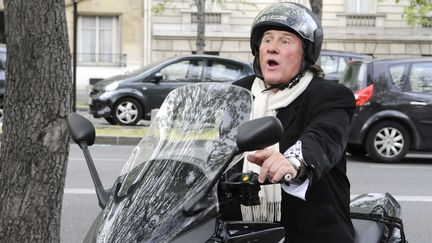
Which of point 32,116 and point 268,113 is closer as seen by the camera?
point 268,113

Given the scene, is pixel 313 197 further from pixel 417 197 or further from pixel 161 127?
pixel 417 197

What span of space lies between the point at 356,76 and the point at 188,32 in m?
15.3

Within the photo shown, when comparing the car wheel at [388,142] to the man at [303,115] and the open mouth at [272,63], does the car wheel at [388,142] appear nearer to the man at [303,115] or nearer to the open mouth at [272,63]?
the man at [303,115]

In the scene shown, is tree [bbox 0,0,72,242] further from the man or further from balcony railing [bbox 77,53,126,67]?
balcony railing [bbox 77,53,126,67]

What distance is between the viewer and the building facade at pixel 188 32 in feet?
81.1

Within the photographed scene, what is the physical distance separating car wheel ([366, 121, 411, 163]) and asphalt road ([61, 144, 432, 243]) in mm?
161

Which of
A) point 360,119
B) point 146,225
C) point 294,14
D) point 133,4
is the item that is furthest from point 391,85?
point 133,4

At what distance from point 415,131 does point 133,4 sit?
56.1 ft

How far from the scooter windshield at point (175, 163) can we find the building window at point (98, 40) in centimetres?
2335

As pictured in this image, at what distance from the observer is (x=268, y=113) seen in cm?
227

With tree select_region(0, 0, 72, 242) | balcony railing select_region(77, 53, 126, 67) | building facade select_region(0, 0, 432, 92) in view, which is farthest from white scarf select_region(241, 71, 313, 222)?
balcony railing select_region(77, 53, 126, 67)

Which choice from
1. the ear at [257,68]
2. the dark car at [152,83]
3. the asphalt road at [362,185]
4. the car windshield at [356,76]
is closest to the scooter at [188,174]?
the ear at [257,68]

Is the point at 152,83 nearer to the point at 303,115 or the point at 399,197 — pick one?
the point at 399,197

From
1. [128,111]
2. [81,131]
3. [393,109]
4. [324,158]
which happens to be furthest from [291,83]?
[128,111]
